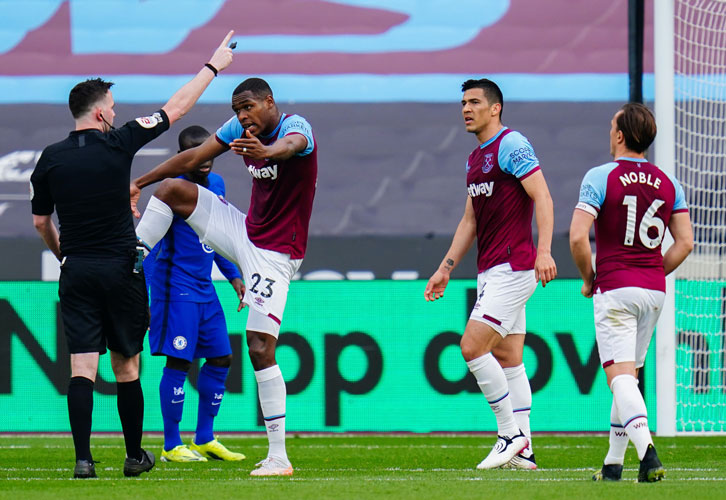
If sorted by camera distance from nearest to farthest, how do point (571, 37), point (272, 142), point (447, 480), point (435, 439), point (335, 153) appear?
point (447, 480) < point (272, 142) < point (435, 439) < point (335, 153) < point (571, 37)

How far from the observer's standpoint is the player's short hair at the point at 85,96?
5.25 meters

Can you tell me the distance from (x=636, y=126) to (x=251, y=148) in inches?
72.6

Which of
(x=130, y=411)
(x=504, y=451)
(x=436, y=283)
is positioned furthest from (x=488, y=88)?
(x=130, y=411)

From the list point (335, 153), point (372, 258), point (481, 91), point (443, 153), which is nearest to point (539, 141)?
point (443, 153)

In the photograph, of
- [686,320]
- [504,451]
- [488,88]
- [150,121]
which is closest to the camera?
[150,121]

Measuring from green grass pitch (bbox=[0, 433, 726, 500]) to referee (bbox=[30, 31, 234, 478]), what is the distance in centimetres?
56

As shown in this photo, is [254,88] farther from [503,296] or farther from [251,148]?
[503,296]

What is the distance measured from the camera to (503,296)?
19.3 ft

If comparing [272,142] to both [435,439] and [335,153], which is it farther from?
[335,153]

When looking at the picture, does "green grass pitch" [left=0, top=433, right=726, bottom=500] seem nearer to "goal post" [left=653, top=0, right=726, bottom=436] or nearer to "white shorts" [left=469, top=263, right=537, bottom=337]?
"goal post" [left=653, top=0, right=726, bottom=436]

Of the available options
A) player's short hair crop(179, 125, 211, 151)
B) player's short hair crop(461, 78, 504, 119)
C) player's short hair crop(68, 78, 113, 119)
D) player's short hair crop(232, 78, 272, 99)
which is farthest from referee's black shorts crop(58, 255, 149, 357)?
player's short hair crop(461, 78, 504, 119)

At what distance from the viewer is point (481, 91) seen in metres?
6.04

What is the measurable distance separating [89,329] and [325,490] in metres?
1.45

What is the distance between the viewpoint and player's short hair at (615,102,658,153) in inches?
198
